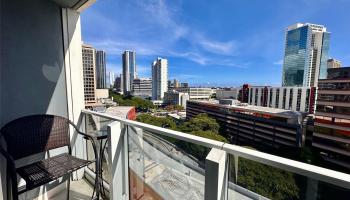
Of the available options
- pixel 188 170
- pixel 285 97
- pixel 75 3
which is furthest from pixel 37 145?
pixel 285 97

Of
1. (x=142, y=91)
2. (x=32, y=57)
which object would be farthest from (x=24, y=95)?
(x=142, y=91)

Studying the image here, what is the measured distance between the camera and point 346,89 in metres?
18.2

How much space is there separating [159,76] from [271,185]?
207ft

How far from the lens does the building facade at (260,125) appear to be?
23.6 m

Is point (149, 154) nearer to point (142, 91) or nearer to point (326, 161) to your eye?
point (326, 161)

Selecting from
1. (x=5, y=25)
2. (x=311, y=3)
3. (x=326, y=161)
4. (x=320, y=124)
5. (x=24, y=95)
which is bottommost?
(x=326, y=161)

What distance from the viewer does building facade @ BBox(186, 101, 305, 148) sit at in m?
23.6

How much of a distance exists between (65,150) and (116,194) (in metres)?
0.91

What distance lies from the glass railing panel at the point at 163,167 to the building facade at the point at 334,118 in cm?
2370

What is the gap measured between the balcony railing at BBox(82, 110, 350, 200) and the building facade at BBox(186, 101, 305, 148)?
2736 cm

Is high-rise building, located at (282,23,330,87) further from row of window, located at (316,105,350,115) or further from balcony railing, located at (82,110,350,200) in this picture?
balcony railing, located at (82,110,350,200)

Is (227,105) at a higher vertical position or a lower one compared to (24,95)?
lower

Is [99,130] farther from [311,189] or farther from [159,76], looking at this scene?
[159,76]

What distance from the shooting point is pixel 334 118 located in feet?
63.6
